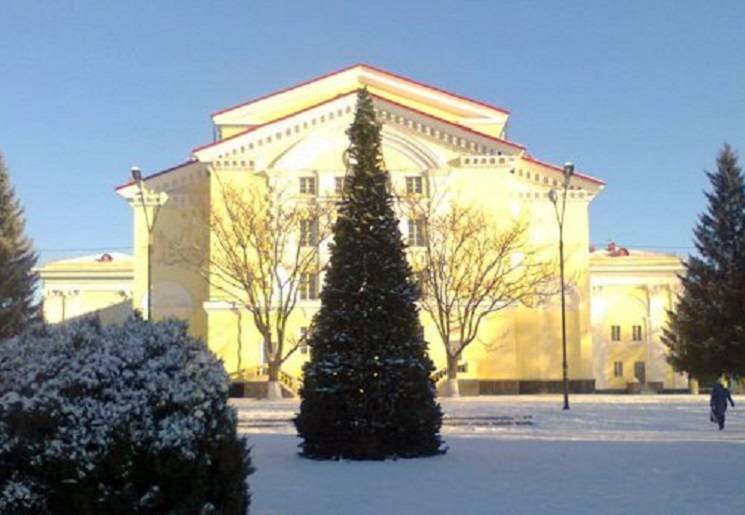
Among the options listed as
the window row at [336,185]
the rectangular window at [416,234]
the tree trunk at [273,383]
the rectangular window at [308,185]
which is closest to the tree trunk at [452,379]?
the rectangular window at [416,234]

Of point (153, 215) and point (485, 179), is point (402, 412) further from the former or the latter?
point (153, 215)

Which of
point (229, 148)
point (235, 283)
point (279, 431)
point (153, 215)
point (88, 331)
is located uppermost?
point (229, 148)

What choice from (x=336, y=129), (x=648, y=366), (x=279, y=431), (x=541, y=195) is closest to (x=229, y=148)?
(x=336, y=129)

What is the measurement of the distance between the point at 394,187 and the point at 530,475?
31801mm

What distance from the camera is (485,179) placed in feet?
157

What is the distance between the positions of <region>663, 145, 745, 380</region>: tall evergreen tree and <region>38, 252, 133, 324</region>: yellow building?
121ft

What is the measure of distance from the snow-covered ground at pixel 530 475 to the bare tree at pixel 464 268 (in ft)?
62.3

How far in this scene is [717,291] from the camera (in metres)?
41.5

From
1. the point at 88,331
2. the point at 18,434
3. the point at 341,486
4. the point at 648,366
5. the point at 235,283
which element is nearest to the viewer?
the point at 18,434

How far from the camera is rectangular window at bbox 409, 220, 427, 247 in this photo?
4584 centimetres

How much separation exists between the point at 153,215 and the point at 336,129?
10.6 meters

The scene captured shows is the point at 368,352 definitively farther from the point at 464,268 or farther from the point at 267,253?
the point at 464,268

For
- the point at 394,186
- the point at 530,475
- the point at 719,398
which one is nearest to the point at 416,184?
the point at 394,186

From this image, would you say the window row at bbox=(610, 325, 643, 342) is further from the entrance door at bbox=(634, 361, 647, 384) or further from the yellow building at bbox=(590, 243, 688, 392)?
the entrance door at bbox=(634, 361, 647, 384)
